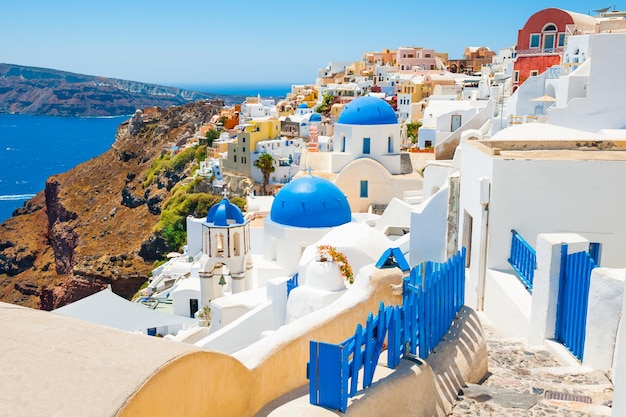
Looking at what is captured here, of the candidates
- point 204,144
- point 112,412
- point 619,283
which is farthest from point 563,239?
point 204,144

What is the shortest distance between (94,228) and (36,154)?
9164cm

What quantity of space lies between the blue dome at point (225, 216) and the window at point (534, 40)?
2987cm

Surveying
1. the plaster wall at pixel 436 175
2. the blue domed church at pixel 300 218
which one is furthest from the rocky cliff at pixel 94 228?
the plaster wall at pixel 436 175

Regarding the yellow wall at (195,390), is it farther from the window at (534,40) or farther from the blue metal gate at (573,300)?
the window at (534,40)

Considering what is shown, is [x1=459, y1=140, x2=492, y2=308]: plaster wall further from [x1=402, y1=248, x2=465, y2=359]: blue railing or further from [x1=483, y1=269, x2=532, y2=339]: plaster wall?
[x1=402, y1=248, x2=465, y2=359]: blue railing

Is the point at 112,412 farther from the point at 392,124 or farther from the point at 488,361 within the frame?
the point at 392,124

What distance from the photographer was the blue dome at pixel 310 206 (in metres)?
16.8

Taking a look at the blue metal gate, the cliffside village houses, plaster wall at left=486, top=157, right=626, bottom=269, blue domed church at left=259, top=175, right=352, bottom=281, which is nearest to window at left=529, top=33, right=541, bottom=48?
the cliffside village houses

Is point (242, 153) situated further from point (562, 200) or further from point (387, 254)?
point (387, 254)

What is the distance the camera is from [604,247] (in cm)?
752

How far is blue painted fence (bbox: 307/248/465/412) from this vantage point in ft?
13.1

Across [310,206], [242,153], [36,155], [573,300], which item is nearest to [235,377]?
[573,300]

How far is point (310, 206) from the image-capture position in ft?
55.5

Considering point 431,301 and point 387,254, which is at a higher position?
point 387,254
